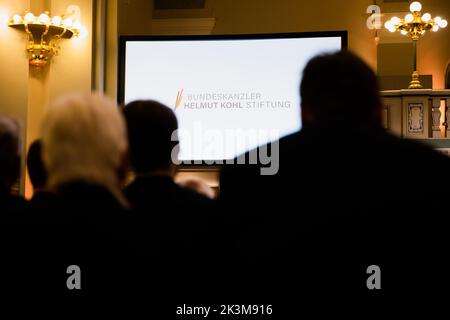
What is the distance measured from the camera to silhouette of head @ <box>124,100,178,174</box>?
1583mm

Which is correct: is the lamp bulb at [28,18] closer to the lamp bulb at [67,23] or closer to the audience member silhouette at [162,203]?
the lamp bulb at [67,23]

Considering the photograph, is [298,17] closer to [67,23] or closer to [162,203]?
[67,23]

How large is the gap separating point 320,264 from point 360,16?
833cm

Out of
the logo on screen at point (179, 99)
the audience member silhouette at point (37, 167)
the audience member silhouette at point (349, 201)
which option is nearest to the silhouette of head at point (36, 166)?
the audience member silhouette at point (37, 167)

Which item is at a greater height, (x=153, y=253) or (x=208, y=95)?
(x=208, y=95)

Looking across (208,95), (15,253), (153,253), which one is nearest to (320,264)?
(153,253)

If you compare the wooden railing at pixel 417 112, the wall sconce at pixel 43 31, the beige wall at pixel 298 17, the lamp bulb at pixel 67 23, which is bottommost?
the wooden railing at pixel 417 112

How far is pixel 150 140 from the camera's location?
1.59m

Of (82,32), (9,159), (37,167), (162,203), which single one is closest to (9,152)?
(9,159)

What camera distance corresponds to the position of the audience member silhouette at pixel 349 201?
1410mm

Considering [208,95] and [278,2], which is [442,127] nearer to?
[208,95]

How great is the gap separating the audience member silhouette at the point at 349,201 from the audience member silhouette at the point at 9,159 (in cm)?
61

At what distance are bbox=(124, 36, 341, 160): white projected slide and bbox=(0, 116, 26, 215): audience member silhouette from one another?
13.7 feet
